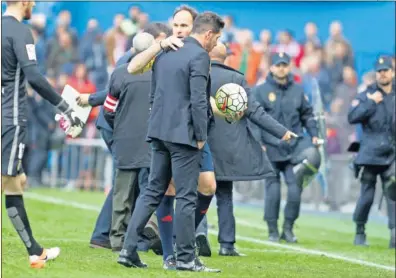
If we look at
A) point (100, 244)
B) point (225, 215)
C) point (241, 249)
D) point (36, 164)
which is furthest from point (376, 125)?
point (36, 164)

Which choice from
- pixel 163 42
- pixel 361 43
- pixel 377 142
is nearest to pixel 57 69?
pixel 361 43

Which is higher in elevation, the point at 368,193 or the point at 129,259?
the point at 368,193

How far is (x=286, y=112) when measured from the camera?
15969 mm

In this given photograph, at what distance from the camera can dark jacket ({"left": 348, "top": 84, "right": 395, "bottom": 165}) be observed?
632 inches

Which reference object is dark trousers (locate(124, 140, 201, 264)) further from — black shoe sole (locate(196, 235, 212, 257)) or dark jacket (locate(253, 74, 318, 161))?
dark jacket (locate(253, 74, 318, 161))

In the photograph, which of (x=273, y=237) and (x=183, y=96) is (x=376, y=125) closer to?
(x=273, y=237)

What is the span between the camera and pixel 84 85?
25.3 metres

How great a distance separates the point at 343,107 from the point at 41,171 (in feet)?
18.7

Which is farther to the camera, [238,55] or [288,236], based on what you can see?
[238,55]

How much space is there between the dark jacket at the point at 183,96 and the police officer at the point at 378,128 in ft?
18.6

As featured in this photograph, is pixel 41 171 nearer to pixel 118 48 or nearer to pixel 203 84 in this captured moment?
pixel 118 48

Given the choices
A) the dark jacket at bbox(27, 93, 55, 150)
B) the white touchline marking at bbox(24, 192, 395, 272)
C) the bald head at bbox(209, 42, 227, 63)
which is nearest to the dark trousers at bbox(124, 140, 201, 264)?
the bald head at bbox(209, 42, 227, 63)

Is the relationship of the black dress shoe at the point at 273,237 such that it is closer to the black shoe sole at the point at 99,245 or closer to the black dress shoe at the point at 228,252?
the black dress shoe at the point at 228,252

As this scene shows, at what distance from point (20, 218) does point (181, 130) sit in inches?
57.1
